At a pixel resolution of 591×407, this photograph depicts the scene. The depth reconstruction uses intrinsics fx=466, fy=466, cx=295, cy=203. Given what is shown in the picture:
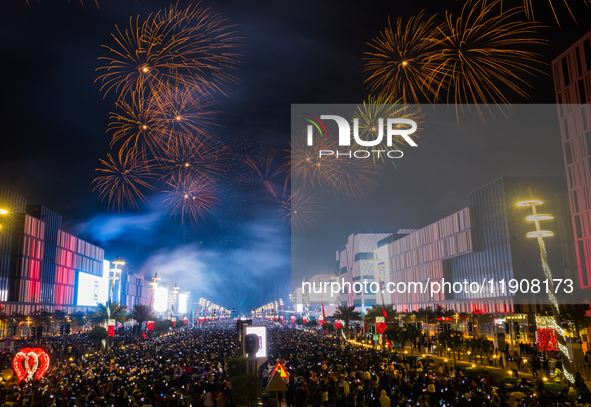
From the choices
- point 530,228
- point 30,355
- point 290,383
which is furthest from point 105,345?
point 530,228

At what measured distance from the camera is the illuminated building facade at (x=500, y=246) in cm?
6869

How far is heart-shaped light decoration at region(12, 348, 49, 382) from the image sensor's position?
64.3 ft

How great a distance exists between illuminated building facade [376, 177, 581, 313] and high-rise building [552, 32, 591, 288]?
8.96m

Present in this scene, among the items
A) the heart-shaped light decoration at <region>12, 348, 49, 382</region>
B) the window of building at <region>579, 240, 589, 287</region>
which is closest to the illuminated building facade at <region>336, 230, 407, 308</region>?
the window of building at <region>579, 240, 589, 287</region>

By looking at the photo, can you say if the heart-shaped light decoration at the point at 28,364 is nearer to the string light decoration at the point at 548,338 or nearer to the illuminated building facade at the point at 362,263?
the string light decoration at the point at 548,338

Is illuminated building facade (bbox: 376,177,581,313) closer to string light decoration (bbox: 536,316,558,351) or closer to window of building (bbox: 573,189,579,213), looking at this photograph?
window of building (bbox: 573,189,579,213)

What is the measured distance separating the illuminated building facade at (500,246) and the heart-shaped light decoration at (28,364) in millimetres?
62054

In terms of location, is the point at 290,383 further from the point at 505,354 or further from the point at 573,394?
the point at 505,354

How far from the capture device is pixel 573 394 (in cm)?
1533

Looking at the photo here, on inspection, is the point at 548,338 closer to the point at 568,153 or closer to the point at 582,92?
the point at 582,92

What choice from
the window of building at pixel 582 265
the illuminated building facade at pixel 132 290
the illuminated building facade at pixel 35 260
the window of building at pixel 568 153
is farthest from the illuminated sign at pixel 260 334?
the illuminated building facade at pixel 132 290

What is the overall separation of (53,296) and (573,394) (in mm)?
100937

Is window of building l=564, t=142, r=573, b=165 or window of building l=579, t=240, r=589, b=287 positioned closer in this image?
window of building l=579, t=240, r=589, b=287

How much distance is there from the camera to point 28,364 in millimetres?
19812
